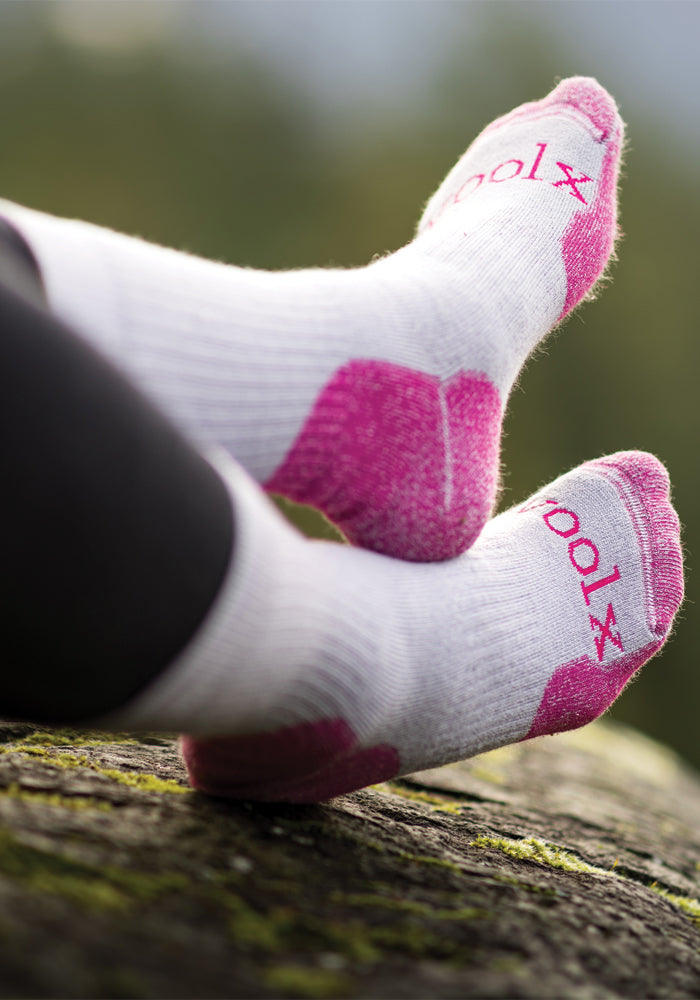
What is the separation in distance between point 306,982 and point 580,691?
0.40 meters

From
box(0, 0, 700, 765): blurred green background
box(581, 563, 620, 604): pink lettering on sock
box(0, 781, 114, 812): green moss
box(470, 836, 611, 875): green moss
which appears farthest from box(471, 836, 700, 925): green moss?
box(0, 0, 700, 765): blurred green background

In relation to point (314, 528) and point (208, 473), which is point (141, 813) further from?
point (314, 528)

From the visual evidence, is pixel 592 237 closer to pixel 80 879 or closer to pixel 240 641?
pixel 240 641

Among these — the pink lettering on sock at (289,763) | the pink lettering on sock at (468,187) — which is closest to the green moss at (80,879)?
the pink lettering on sock at (289,763)

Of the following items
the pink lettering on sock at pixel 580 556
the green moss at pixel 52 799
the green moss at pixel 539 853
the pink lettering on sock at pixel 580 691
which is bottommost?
the green moss at pixel 539 853

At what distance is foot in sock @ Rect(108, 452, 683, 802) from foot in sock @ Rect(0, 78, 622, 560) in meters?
0.05

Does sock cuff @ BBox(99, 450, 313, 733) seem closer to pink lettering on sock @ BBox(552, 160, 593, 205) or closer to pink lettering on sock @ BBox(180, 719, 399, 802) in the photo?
pink lettering on sock @ BBox(180, 719, 399, 802)

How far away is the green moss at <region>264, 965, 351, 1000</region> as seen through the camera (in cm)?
37

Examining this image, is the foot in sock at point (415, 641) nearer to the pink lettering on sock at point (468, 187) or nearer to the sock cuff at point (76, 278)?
the sock cuff at point (76, 278)

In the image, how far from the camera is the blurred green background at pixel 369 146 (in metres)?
6.43

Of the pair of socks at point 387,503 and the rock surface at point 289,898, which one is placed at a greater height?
the pair of socks at point 387,503

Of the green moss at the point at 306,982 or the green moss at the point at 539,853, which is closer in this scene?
the green moss at the point at 306,982

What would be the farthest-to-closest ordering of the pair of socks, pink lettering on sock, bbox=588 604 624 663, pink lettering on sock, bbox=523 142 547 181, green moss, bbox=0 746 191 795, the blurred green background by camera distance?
the blurred green background → pink lettering on sock, bbox=523 142 547 181 → pink lettering on sock, bbox=588 604 624 663 → green moss, bbox=0 746 191 795 → the pair of socks

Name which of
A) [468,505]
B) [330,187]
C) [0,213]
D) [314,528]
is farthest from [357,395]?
[330,187]
